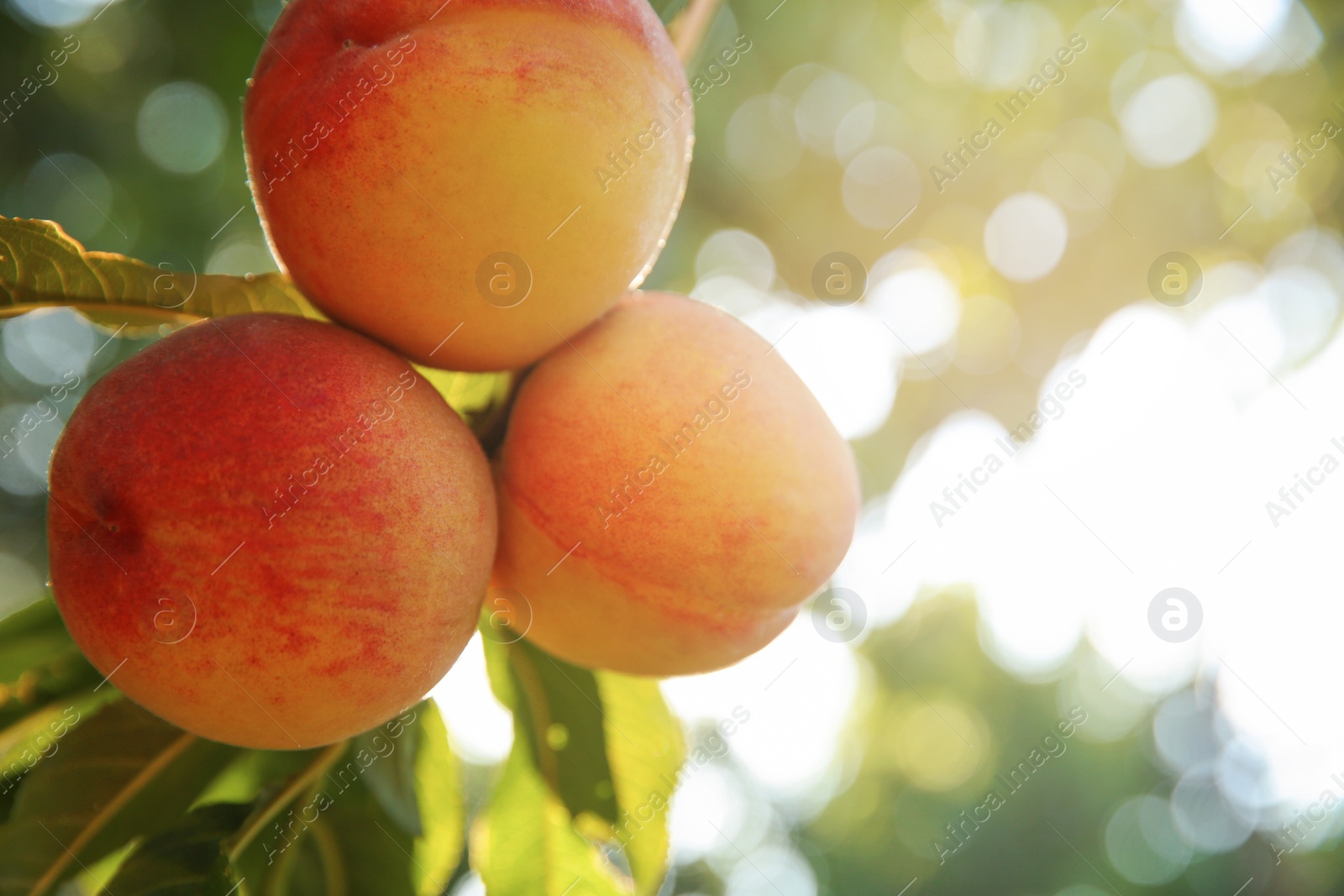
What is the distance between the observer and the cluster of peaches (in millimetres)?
1083

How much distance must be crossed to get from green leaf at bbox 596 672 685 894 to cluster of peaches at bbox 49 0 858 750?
1.39ft

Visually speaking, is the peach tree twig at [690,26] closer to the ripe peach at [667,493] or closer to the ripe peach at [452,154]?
the ripe peach at [452,154]

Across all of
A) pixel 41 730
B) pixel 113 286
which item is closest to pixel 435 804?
pixel 41 730

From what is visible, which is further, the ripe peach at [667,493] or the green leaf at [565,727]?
the green leaf at [565,727]

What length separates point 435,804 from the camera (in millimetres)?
1765

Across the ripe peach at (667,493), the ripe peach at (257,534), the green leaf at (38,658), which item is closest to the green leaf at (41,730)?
the green leaf at (38,658)

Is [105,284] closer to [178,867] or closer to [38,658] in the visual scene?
[38,658]

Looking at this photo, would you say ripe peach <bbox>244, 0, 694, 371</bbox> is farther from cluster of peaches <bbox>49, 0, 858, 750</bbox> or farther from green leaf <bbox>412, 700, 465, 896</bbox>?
green leaf <bbox>412, 700, 465, 896</bbox>

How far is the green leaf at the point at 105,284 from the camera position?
1.25 meters

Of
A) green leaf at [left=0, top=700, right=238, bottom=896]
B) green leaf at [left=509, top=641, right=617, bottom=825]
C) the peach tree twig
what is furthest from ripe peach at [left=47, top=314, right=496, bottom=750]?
the peach tree twig

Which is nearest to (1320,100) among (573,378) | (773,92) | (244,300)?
(773,92)

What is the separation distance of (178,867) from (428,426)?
738mm

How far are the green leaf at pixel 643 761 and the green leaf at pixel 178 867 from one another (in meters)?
0.76

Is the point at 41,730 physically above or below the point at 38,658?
below
